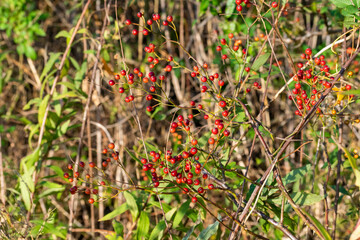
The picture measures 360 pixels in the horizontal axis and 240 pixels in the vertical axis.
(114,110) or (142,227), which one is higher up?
(142,227)

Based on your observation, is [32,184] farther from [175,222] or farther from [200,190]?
[200,190]

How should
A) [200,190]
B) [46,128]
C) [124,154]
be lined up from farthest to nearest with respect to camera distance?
[124,154], [46,128], [200,190]

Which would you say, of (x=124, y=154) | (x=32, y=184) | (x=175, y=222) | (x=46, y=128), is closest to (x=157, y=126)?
(x=124, y=154)

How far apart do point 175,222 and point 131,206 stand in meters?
0.20

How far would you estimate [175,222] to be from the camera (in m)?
1.42

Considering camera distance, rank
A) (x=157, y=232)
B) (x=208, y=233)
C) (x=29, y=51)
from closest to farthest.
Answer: (x=208, y=233) < (x=157, y=232) < (x=29, y=51)

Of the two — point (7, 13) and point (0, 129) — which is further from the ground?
point (7, 13)

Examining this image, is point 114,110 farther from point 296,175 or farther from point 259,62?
point 296,175

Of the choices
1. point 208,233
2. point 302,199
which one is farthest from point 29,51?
point 302,199

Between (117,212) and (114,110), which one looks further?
(114,110)

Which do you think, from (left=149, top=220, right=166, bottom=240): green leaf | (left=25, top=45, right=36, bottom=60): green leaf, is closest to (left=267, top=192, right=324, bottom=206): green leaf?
(left=149, top=220, right=166, bottom=240): green leaf

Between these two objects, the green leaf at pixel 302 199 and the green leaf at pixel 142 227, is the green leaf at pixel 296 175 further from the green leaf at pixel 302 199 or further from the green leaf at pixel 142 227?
the green leaf at pixel 142 227

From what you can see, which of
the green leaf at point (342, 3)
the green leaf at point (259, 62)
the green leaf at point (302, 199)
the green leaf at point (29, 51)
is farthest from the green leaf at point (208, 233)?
the green leaf at point (29, 51)

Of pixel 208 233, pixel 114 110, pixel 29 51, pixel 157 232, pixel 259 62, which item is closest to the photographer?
pixel 208 233
